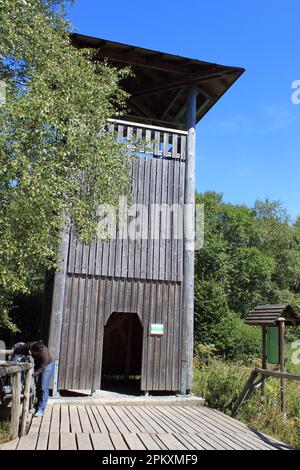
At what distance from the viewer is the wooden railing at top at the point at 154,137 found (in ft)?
35.6

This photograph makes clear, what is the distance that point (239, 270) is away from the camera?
3359cm

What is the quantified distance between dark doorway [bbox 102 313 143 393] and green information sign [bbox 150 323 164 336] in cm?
323

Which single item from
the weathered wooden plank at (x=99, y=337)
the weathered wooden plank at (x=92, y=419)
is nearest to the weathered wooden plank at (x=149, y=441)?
the weathered wooden plank at (x=92, y=419)

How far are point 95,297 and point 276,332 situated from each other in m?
3.89

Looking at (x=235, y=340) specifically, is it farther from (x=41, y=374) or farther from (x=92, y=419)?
(x=41, y=374)

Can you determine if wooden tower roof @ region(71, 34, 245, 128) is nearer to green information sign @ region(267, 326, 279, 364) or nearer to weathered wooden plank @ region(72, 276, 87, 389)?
weathered wooden plank @ region(72, 276, 87, 389)

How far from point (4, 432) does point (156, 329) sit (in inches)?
183

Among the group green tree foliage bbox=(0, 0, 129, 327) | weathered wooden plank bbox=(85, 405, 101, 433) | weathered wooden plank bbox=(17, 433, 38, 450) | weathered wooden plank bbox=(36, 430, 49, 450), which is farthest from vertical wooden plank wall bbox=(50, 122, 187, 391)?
weathered wooden plank bbox=(17, 433, 38, 450)

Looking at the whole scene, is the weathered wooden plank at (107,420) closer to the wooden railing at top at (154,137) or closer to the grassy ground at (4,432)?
the grassy ground at (4,432)

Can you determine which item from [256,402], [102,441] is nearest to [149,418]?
[256,402]

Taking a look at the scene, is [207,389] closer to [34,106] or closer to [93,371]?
[93,371]

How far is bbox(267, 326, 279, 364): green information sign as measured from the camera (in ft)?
28.9

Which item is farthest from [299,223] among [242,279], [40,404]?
[40,404]

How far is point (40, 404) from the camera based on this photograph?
7766mm
